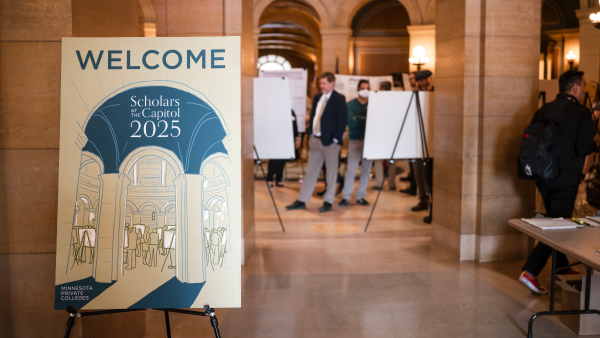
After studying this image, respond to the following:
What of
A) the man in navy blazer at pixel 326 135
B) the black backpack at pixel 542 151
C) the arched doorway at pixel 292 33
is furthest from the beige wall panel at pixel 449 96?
the arched doorway at pixel 292 33

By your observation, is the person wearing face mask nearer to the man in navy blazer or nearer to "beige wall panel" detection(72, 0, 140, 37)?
the man in navy blazer

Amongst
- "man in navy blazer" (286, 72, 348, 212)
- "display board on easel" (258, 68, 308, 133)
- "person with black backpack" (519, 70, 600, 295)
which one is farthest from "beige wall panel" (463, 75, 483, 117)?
"display board on easel" (258, 68, 308, 133)

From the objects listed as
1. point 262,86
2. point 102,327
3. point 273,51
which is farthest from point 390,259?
point 273,51

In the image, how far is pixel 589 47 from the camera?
10.5m

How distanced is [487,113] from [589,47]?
735 centimetres

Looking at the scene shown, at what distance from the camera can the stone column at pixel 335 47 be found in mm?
12930

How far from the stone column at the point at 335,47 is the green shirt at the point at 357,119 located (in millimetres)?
5461

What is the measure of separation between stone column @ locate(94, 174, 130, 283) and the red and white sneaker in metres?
3.13

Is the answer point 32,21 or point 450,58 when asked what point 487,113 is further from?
point 32,21

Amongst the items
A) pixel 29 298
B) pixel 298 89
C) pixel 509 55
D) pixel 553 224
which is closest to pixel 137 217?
pixel 29 298

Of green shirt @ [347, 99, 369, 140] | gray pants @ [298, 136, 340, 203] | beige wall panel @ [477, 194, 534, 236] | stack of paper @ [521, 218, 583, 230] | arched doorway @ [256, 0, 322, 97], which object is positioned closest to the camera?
stack of paper @ [521, 218, 583, 230]

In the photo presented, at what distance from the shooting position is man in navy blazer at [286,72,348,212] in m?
6.84

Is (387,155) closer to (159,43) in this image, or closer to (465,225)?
(465,225)

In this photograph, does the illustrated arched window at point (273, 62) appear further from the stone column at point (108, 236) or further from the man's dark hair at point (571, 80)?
the stone column at point (108, 236)
